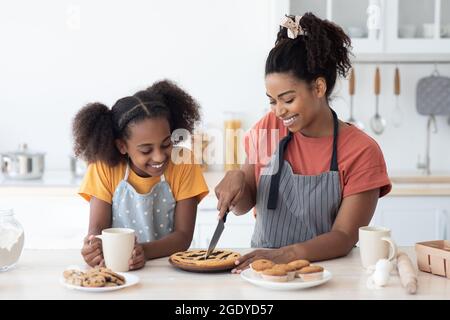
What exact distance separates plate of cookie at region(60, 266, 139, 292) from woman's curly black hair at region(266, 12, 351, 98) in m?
0.75

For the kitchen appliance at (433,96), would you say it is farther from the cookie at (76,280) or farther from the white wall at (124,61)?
the cookie at (76,280)

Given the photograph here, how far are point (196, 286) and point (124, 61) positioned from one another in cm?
247

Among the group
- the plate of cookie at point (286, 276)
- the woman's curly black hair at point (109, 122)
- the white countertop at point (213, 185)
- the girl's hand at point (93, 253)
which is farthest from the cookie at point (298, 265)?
the white countertop at point (213, 185)

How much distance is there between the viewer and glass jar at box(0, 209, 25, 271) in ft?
5.60

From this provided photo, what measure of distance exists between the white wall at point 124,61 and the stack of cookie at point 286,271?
7.69 feet

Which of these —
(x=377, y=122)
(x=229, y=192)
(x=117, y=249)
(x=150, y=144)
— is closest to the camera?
(x=117, y=249)

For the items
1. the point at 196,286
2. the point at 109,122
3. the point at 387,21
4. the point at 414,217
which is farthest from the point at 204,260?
the point at 387,21

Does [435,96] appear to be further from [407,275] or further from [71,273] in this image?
[71,273]

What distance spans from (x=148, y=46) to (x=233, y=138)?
0.67 m

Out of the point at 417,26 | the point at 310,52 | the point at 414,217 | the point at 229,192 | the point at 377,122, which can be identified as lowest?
the point at 414,217

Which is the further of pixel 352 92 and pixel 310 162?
pixel 352 92

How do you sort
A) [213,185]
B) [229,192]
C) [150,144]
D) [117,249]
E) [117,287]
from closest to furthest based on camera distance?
[117,287], [117,249], [229,192], [150,144], [213,185]

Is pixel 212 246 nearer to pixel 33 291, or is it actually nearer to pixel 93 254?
pixel 93 254

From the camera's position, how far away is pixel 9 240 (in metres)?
1.73
